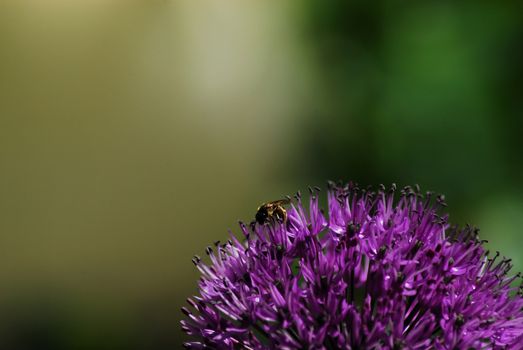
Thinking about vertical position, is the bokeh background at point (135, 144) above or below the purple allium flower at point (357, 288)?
above

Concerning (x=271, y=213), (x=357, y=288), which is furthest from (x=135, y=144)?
(x=357, y=288)

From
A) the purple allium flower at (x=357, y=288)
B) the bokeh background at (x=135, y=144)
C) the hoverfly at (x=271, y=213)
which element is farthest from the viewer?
the bokeh background at (x=135, y=144)

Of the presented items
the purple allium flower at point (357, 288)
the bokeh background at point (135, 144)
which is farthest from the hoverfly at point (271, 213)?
the bokeh background at point (135, 144)

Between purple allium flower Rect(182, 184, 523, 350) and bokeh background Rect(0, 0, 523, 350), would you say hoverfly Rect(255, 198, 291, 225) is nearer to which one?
purple allium flower Rect(182, 184, 523, 350)

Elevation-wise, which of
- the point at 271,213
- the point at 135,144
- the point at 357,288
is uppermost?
the point at 135,144

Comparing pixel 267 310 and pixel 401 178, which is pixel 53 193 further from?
pixel 267 310

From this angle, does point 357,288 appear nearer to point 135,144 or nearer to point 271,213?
point 271,213

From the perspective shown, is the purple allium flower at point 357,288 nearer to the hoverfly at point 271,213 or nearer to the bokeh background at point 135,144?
the hoverfly at point 271,213

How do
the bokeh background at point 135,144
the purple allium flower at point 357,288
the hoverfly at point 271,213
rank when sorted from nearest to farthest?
1. the purple allium flower at point 357,288
2. the hoverfly at point 271,213
3. the bokeh background at point 135,144

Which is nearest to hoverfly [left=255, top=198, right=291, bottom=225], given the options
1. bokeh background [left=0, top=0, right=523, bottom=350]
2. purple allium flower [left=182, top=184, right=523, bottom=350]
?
purple allium flower [left=182, top=184, right=523, bottom=350]

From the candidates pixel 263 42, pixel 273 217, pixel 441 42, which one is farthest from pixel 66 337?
pixel 273 217
